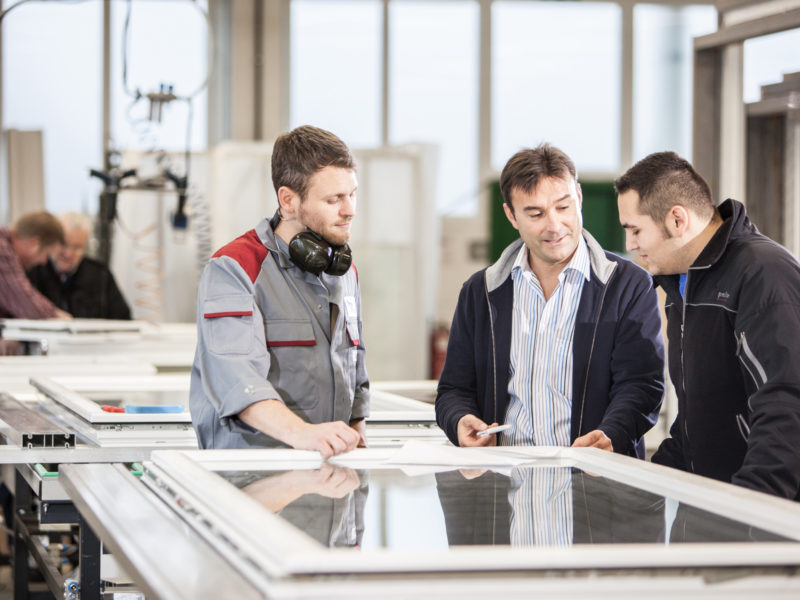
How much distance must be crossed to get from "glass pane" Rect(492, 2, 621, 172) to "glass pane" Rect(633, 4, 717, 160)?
324 mm

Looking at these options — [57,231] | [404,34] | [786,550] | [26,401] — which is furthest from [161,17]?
[786,550]

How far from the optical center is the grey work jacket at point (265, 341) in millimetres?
2121

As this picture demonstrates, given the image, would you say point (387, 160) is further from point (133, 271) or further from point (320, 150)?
point (320, 150)

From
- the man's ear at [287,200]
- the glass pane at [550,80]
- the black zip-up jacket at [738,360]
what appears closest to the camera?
the black zip-up jacket at [738,360]

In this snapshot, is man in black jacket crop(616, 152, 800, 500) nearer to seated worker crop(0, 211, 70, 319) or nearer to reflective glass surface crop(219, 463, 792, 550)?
reflective glass surface crop(219, 463, 792, 550)

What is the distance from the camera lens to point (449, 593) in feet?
3.63

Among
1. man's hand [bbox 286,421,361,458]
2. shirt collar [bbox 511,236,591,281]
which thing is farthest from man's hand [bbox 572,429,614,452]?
man's hand [bbox 286,421,361,458]

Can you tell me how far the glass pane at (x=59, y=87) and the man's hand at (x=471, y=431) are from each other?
6.98 m

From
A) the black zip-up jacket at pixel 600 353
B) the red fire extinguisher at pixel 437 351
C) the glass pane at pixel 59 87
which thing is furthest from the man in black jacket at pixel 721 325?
the glass pane at pixel 59 87

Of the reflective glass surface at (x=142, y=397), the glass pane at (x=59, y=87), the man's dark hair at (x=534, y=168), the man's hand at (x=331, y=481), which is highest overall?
the glass pane at (x=59, y=87)

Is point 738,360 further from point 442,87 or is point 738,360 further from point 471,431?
point 442,87

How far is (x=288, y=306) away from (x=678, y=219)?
82cm

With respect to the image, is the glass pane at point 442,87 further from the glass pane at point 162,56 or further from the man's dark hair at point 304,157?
the man's dark hair at point 304,157

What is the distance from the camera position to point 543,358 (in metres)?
2.40
